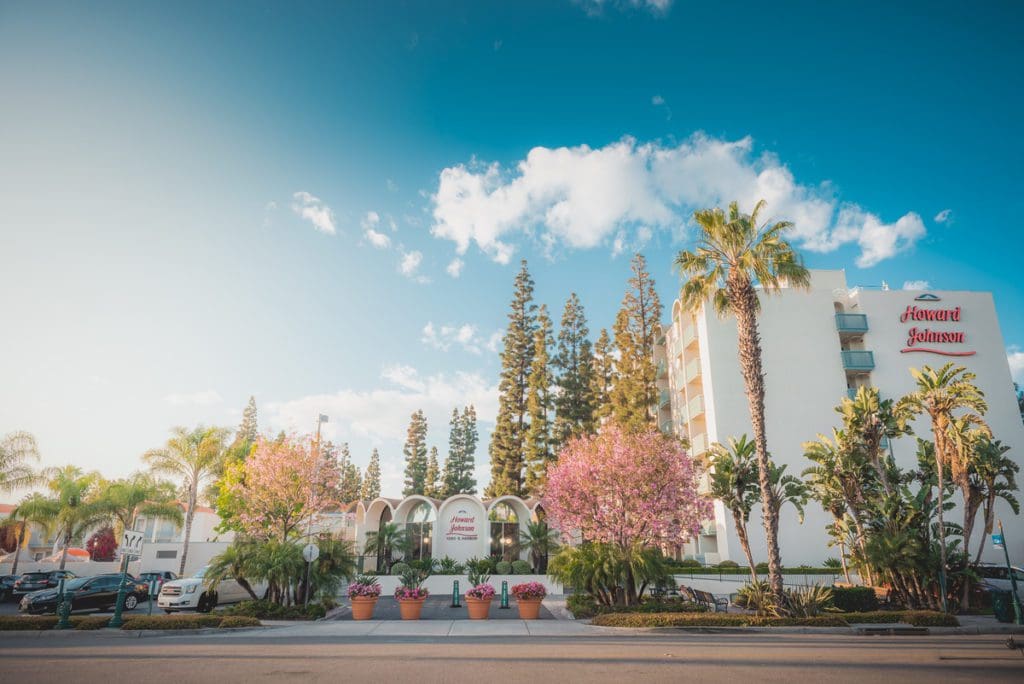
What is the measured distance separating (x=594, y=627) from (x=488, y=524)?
17487 mm

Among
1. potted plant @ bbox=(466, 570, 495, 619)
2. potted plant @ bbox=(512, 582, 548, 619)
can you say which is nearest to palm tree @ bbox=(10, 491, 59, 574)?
potted plant @ bbox=(466, 570, 495, 619)

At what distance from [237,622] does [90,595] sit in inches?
360

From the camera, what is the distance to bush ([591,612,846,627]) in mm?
16203

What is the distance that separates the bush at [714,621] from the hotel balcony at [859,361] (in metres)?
23.1

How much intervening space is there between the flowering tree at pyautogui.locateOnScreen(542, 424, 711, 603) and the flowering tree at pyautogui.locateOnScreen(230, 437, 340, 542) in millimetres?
12267

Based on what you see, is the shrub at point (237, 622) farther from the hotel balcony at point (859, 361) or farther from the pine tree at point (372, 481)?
the pine tree at point (372, 481)

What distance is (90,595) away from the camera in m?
21.0

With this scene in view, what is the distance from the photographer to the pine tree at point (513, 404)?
44250mm

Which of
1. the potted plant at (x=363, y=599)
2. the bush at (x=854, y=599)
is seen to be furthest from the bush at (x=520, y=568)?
the bush at (x=854, y=599)

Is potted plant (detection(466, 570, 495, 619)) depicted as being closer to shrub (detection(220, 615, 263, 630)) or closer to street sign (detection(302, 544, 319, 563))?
street sign (detection(302, 544, 319, 563))

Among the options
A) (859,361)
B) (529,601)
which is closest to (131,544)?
(529,601)

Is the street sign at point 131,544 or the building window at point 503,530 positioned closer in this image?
the street sign at point 131,544

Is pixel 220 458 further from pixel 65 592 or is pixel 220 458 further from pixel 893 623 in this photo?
pixel 893 623

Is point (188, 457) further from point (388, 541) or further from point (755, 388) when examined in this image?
point (755, 388)
